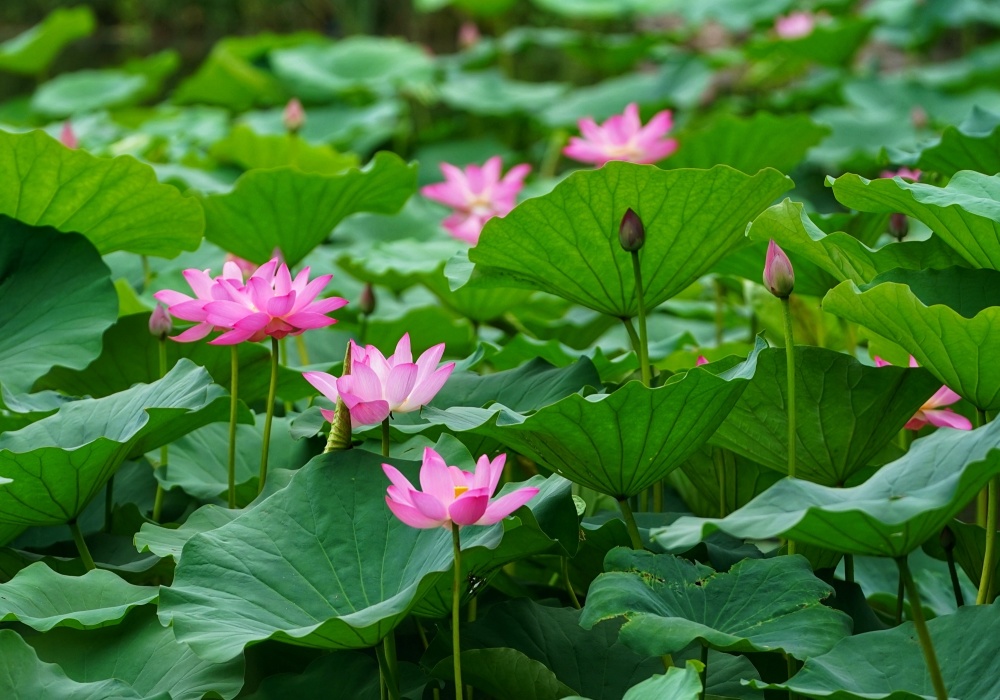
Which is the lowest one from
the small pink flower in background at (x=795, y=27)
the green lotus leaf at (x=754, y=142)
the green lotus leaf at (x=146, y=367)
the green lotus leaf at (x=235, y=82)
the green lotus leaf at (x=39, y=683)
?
the green lotus leaf at (x=235, y=82)

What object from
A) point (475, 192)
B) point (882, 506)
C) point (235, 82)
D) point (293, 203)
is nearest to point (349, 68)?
point (235, 82)

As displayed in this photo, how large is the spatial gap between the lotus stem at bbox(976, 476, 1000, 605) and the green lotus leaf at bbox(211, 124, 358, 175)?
154 cm

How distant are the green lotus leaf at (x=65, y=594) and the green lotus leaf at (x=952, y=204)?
659mm

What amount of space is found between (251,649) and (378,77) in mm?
2939

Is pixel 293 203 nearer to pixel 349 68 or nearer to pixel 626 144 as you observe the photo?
pixel 626 144

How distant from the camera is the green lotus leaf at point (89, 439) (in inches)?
33.8

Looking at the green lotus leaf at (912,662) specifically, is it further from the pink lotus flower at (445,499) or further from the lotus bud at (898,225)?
the lotus bud at (898,225)

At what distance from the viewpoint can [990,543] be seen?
0.81 m

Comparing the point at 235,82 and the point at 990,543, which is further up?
the point at 990,543

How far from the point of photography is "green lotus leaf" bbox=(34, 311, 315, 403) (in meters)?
1.14

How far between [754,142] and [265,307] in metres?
1.32

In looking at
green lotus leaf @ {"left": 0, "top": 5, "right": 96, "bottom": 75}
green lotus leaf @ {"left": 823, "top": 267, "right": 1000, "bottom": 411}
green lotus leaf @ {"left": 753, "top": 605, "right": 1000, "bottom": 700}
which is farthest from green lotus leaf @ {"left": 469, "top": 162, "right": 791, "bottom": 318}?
green lotus leaf @ {"left": 0, "top": 5, "right": 96, "bottom": 75}

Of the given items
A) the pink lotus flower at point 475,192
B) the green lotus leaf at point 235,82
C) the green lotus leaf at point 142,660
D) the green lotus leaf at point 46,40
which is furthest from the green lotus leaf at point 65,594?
the green lotus leaf at point 46,40

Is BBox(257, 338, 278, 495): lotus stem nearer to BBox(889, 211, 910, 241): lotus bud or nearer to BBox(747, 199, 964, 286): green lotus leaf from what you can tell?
BBox(747, 199, 964, 286): green lotus leaf
